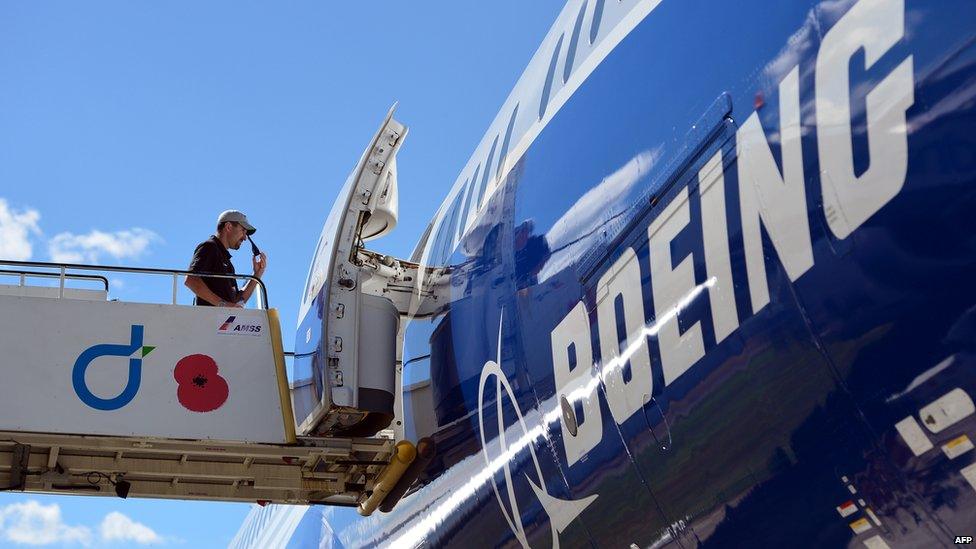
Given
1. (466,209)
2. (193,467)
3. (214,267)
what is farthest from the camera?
(214,267)

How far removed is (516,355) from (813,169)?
84.7 inches

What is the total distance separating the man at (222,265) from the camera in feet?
25.2

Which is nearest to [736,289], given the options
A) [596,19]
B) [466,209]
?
[596,19]

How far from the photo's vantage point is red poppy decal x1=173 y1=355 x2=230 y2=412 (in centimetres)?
666

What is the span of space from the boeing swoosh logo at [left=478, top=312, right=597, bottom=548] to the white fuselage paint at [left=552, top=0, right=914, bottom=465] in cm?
26

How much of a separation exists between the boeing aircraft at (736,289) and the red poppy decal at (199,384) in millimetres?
1835

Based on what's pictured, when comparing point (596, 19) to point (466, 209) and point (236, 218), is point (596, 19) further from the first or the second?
point (236, 218)

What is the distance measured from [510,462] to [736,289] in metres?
1.94

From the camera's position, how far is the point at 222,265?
7988 mm

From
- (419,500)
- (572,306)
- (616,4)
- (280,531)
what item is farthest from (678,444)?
(280,531)

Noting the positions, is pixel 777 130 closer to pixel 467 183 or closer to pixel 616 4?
pixel 616 4

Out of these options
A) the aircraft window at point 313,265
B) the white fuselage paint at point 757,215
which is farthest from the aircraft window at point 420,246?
the white fuselage paint at point 757,215

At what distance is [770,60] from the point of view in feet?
10.6

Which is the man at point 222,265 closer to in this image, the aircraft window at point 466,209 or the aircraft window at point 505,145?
the aircraft window at point 466,209
